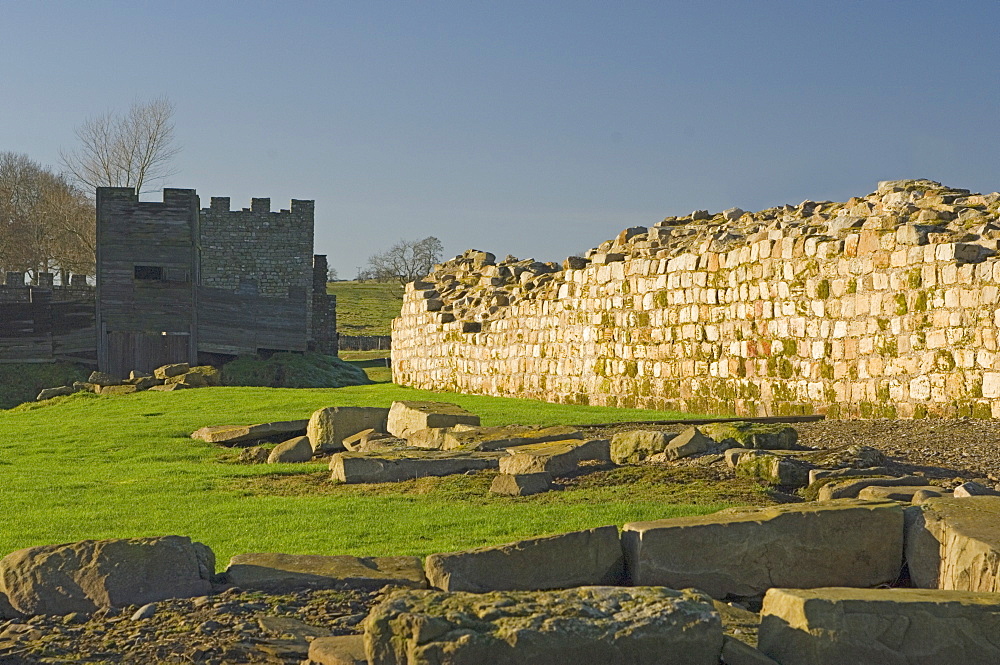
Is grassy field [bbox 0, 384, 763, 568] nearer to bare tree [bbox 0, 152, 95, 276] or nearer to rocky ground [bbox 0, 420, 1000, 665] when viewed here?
rocky ground [bbox 0, 420, 1000, 665]

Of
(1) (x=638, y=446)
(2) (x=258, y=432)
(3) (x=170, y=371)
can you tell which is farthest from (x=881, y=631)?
(3) (x=170, y=371)

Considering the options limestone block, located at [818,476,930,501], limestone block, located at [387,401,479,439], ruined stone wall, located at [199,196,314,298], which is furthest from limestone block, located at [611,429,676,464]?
ruined stone wall, located at [199,196,314,298]

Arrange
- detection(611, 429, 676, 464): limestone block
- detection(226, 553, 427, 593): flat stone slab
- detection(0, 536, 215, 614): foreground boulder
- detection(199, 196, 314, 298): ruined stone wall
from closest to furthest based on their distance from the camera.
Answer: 1. detection(0, 536, 215, 614): foreground boulder
2. detection(226, 553, 427, 593): flat stone slab
3. detection(611, 429, 676, 464): limestone block
4. detection(199, 196, 314, 298): ruined stone wall

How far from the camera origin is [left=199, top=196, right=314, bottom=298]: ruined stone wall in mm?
45750

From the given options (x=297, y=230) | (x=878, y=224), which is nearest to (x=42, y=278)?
(x=297, y=230)

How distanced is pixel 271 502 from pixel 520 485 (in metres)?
2.19

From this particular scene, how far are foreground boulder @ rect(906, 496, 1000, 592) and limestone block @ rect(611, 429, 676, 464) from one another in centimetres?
367

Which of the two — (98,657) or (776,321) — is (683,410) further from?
(98,657)

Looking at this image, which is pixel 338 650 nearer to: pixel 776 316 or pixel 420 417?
pixel 420 417

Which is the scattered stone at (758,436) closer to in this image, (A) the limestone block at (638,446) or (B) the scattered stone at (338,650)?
(A) the limestone block at (638,446)

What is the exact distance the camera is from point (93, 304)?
34.4 meters

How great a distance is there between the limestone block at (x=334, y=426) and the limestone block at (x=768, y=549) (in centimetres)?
739

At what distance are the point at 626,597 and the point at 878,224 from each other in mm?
10306

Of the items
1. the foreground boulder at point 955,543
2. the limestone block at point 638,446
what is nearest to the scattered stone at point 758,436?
the limestone block at point 638,446
